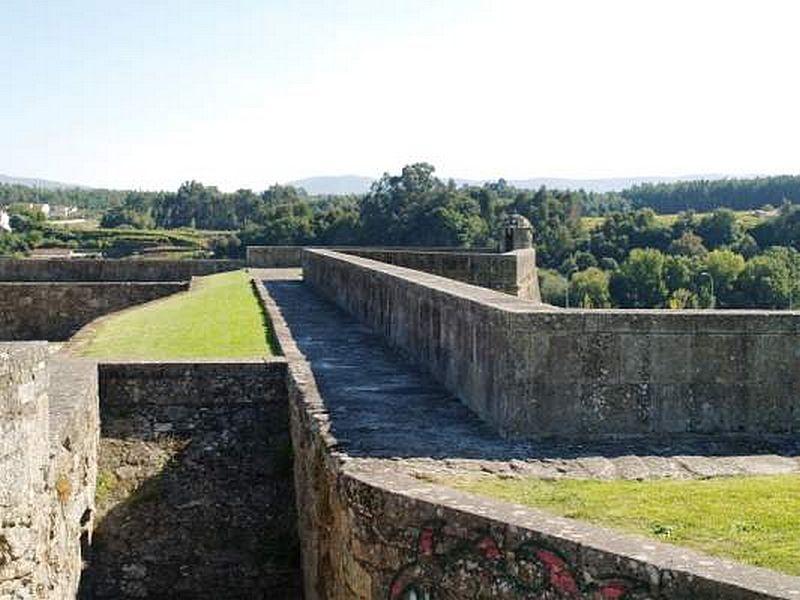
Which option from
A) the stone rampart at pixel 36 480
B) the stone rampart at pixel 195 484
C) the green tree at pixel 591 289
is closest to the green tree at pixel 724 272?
the green tree at pixel 591 289

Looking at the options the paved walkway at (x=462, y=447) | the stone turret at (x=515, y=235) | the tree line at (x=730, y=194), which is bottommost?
Answer: the paved walkway at (x=462, y=447)

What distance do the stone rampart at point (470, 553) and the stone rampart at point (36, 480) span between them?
1.85 meters

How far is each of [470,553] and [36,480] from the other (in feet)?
8.46

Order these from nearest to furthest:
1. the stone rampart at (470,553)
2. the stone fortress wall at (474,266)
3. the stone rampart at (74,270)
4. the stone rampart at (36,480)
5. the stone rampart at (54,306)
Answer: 1. the stone rampart at (470,553)
2. the stone rampart at (36,480)
3. the stone fortress wall at (474,266)
4. the stone rampart at (54,306)
5. the stone rampart at (74,270)

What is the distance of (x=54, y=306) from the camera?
25172 mm

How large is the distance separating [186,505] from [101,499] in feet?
2.58

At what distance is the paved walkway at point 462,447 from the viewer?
264 inches

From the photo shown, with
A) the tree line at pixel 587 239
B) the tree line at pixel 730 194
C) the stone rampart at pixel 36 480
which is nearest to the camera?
the stone rampart at pixel 36 480

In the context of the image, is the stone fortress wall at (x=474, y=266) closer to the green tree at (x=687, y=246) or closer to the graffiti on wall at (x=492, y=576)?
the graffiti on wall at (x=492, y=576)

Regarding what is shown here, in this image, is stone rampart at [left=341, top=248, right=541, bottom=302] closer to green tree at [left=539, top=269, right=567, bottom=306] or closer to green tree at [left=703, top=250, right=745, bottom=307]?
green tree at [left=539, top=269, right=567, bottom=306]

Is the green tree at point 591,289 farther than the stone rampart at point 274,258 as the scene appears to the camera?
Yes

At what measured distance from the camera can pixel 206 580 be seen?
9.70 meters

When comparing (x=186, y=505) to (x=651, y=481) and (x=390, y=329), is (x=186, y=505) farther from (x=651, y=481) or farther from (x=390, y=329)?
(x=651, y=481)

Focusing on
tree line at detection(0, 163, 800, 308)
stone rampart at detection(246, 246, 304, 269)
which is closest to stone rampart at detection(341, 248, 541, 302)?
stone rampart at detection(246, 246, 304, 269)
